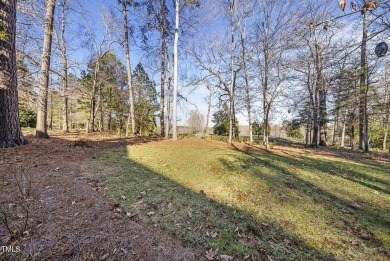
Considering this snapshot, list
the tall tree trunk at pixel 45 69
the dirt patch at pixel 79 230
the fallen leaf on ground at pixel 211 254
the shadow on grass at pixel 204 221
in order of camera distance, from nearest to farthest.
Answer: the dirt patch at pixel 79 230, the fallen leaf on ground at pixel 211 254, the shadow on grass at pixel 204 221, the tall tree trunk at pixel 45 69

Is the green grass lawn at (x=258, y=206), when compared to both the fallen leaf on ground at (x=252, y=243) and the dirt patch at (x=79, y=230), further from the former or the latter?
the dirt patch at (x=79, y=230)

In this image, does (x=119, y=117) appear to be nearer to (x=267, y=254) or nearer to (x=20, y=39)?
(x=20, y=39)

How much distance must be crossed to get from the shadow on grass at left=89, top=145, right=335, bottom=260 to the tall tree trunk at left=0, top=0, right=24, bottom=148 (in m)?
3.27

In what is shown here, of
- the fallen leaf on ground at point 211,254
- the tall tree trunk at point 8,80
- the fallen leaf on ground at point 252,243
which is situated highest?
the tall tree trunk at point 8,80

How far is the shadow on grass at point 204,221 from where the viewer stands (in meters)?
1.95

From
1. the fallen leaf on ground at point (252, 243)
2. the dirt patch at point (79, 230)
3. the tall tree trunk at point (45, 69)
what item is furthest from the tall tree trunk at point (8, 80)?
the fallen leaf on ground at point (252, 243)

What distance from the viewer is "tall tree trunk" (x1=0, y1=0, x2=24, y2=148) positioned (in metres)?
4.47

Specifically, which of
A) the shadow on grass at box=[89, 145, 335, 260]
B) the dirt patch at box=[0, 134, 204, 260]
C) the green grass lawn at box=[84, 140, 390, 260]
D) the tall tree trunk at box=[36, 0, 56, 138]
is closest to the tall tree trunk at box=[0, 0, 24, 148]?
the tall tree trunk at box=[36, 0, 56, 138]

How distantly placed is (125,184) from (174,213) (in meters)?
1.30

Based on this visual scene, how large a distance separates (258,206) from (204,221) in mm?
1091

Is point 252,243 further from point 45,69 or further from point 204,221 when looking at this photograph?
point 45,69

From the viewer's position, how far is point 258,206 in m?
2.94

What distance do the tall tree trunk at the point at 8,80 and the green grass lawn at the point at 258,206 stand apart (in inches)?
96.8

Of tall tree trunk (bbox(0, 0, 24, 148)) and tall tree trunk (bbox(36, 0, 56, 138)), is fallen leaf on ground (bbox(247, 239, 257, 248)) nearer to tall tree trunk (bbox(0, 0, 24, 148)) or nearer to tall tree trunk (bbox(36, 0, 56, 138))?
tall tree trunk (bbox(0, 0, 24, 148))
